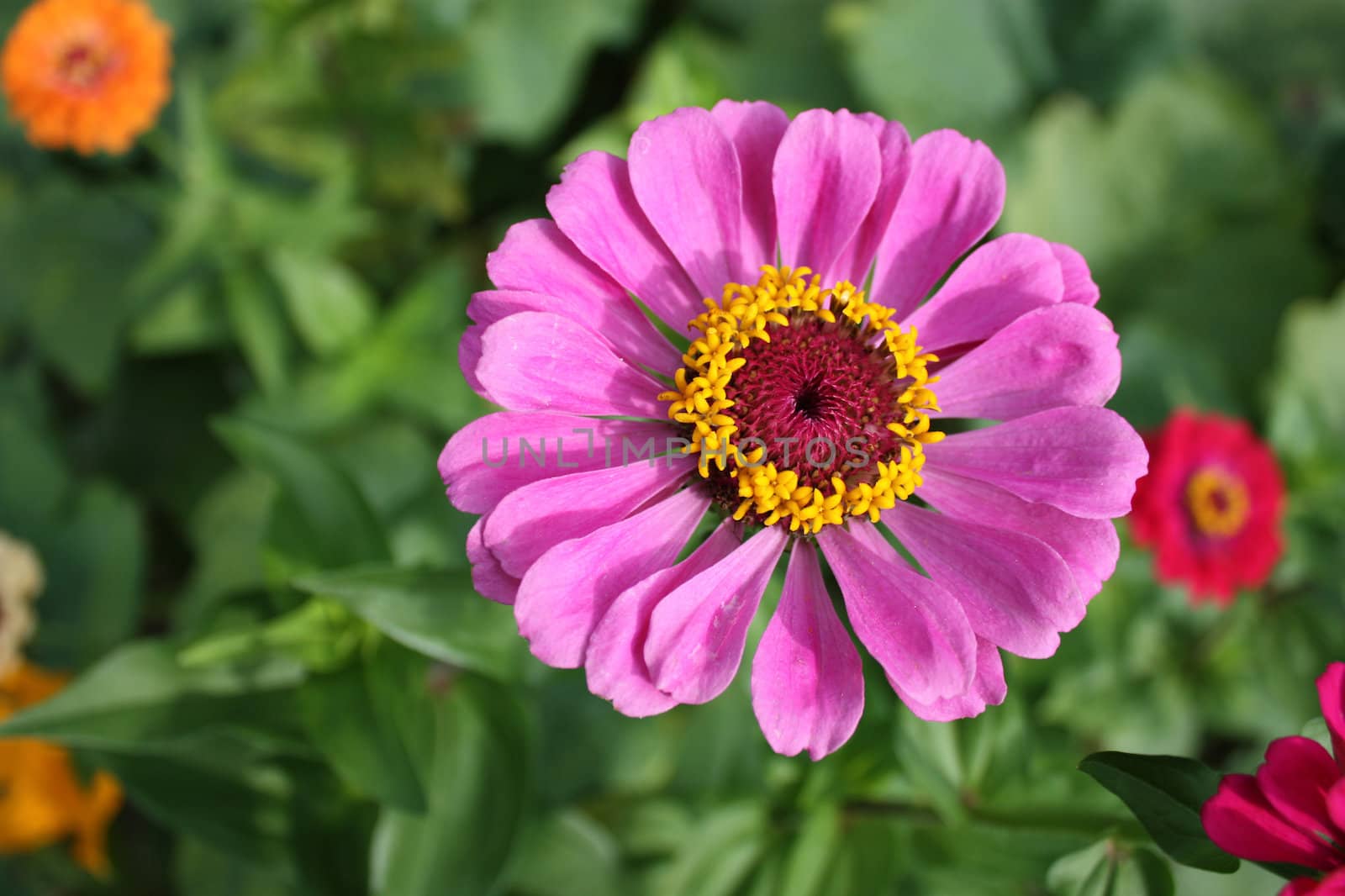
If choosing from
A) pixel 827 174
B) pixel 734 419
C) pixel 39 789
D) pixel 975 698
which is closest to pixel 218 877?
pixel 39 789

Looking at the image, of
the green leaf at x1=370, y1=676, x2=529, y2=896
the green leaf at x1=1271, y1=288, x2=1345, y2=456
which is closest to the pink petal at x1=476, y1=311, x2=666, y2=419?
the green leaf at x1=370, y1=676, x2=529, y2=896

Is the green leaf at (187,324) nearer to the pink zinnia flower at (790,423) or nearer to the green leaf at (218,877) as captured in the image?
the green leaf at (218,877)

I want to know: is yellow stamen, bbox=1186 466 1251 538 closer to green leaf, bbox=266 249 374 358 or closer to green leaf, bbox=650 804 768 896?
green leaf, bbox=650 804 768 896

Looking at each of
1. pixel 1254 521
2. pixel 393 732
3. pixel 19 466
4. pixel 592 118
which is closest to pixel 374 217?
pixel 592 118

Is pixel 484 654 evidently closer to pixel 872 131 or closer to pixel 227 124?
pixel 872 131

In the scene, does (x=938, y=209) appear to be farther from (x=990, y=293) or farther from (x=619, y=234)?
(x=619, y=234)

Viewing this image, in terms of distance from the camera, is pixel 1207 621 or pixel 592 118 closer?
pixel 1207 621

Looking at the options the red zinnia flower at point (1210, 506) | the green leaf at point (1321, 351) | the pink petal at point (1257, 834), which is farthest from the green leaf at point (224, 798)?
the green leaf at point (1321, 351)
